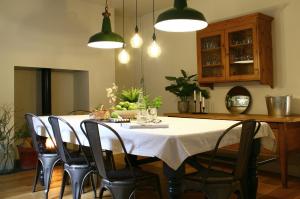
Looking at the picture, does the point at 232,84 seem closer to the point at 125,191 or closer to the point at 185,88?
the point at 185,88

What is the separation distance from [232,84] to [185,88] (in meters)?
0.73

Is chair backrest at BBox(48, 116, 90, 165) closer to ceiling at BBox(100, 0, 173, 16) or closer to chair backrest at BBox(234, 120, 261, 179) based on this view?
chair backrest at BBox(234, 120, 261, 179)

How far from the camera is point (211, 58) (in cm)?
452

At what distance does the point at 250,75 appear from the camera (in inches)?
156

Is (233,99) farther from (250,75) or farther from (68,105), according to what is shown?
(68,105)

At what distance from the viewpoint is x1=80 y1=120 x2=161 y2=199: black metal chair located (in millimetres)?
2068

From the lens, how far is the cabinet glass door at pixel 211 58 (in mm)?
4320

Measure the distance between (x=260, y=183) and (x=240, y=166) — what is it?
1725mm

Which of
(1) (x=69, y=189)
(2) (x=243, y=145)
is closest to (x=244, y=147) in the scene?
(2) (x=243, y=145)

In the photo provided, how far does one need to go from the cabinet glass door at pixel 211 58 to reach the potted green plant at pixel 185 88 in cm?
29

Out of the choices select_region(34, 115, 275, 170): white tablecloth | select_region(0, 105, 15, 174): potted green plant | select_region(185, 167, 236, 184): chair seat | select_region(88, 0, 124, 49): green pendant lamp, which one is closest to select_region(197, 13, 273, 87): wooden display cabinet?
select_region(88, 0, 124, 49): green pendant lamp

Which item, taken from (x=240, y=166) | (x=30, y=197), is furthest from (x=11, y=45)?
(x=240, y=166)

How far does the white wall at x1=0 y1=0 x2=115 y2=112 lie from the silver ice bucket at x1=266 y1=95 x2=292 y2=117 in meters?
2.94

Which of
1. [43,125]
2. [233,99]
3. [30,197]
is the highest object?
[233,99]
